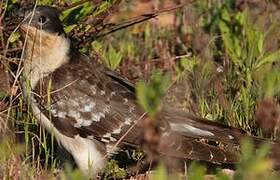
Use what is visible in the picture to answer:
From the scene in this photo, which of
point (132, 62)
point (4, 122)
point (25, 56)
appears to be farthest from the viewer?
point (132, 62)

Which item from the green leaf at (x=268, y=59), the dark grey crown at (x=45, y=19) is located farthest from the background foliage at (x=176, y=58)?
the dark grey crown at (x=45, y=19)

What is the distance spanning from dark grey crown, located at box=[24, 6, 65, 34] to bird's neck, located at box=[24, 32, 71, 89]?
0.19 feet

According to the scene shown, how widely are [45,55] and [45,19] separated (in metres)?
0.26

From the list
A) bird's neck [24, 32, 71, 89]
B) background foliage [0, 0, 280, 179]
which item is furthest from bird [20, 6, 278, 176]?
background foliage [0, 0, 280, 179]

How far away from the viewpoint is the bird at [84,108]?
215 inches

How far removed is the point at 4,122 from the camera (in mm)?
5395

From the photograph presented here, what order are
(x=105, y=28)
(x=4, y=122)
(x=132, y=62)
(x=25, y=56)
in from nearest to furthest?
(x=4, y=122) → (x=25, y=56) → (x=105, y=28) → (x=132, y=62)

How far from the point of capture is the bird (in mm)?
5465

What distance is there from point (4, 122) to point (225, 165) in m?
1.57

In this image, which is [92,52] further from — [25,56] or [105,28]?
[25,56]

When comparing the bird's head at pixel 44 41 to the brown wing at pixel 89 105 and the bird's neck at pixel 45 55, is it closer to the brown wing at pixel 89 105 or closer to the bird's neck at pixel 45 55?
the bird's neck at pixel 45 55

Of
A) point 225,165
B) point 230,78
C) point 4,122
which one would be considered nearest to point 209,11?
point 230,78

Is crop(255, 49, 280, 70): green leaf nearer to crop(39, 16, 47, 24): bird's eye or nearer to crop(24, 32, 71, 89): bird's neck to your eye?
crop(24, 32, 71, 89): bird's neck

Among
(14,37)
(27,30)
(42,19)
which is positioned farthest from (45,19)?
(14,37)
